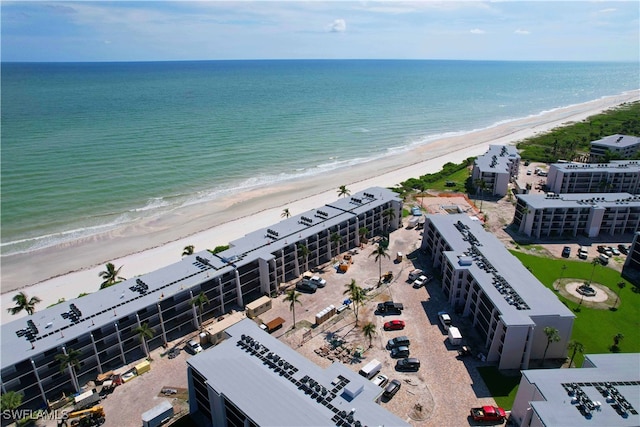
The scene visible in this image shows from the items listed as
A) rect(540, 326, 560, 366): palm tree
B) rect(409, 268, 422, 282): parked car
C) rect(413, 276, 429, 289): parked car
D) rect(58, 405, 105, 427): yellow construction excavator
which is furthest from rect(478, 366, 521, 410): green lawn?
rect(58, 405, 105, 427): yellow construction excavator

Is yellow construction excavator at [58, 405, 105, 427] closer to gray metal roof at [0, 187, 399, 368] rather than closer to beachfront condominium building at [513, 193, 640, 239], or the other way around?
gray metal roof at [0, 187, 399, 368]

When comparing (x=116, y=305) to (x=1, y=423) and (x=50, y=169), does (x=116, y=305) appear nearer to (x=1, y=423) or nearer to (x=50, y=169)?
(x=1, y=423)

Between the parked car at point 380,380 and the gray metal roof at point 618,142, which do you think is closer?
the parked car at point 380,380

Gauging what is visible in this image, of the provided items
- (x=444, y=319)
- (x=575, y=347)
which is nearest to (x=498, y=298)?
(x=444, y=319)

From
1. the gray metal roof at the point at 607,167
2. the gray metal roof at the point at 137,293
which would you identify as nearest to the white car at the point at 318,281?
the gray metal roof at the point at 137,293

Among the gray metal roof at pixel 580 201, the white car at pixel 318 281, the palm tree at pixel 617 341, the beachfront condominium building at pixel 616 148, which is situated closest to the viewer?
the palm tree at pixel 617 341

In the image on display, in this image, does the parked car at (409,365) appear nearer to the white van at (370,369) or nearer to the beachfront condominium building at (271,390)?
the white van at (370,369)

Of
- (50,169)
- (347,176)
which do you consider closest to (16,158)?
(50,169)
